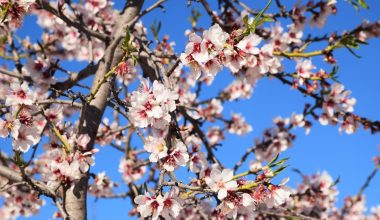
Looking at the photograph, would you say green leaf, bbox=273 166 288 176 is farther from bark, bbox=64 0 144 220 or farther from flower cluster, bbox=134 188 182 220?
bark, bbox=64 0 144 220

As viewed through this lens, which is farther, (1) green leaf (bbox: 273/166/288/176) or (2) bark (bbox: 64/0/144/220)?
(2) bark (bbox: 64/0/144/220)

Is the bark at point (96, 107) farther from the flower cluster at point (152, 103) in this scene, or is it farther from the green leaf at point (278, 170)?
the green leaf at point (278, 170)

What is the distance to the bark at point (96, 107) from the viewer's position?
10.2 ft

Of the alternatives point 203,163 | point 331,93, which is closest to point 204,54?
point 203,163

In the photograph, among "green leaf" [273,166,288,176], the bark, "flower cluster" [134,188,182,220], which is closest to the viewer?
"green leaf" [273,166,288,176]

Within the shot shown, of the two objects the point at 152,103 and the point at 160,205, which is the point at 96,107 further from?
the point at 160,205

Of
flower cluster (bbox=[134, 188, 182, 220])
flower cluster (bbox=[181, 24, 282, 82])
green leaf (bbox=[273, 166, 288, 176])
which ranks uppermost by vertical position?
Result: flower cluster (bbox=[181, 24, 282, 82])

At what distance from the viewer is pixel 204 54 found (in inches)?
94.0

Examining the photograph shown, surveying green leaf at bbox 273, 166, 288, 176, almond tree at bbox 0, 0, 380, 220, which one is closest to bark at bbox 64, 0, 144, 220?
almond tree at bbox 0, 0, 380, 220

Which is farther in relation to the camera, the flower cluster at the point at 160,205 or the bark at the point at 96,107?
the bark at the point at 96,107

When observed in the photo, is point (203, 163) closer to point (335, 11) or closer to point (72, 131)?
point (72, 131)

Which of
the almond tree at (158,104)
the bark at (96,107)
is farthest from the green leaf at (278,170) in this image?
the bark at (96,107)

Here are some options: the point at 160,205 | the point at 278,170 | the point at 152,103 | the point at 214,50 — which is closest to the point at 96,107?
the point at 152,103

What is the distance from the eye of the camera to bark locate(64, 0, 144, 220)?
10.2 feet
